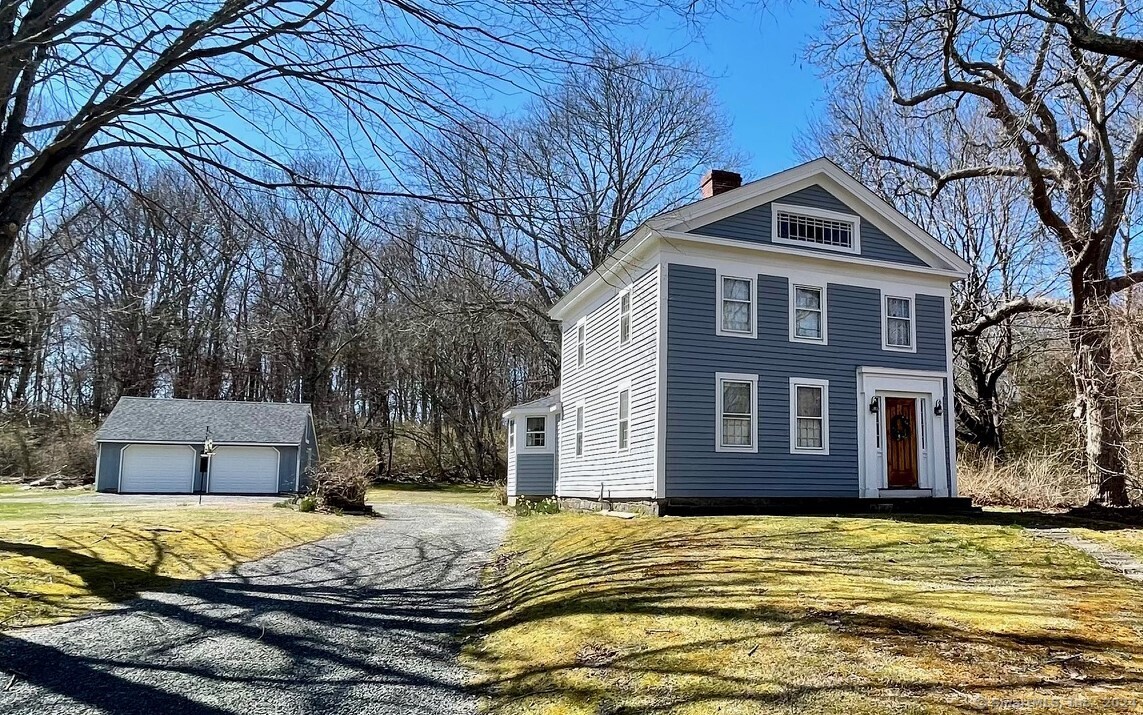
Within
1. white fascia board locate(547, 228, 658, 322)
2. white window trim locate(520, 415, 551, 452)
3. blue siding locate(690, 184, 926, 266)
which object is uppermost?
blue siding locate(690, 184, 926, 266)

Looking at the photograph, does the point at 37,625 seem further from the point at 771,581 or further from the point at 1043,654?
the point at 1043,654

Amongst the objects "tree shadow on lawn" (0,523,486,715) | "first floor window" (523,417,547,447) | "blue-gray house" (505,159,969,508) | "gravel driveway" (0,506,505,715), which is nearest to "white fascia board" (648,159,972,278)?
"blue-gray house" (505,159,969,508)

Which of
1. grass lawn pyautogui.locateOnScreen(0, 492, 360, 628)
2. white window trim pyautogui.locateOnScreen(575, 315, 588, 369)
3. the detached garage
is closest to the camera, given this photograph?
grass lawn pyautogui.locateOnScreen(0, 492, 360, 628)

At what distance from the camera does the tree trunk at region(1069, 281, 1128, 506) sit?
12438mm

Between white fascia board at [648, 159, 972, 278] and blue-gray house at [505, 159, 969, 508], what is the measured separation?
3 centimetres

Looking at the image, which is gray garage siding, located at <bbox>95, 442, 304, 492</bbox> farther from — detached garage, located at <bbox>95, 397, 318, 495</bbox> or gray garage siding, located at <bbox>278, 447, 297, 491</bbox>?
gray garage siding, located at <bbox>278, 447, 297, 491</bbox>

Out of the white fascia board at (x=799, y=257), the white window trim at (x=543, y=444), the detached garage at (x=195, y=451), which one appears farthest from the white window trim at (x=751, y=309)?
the detached garage at (x=195, y=451)

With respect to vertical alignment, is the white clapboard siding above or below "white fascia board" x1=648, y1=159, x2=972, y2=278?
below

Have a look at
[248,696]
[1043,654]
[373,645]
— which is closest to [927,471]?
[1043,654]

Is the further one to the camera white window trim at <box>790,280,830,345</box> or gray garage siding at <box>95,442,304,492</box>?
gray garage siding at <box>95,442,304,492</box>

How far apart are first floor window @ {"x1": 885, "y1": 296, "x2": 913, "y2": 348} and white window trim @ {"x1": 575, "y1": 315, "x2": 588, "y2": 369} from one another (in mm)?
7372

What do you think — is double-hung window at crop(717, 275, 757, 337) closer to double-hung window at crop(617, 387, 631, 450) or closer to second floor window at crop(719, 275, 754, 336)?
second floor window at crop(719, 275, 754, 336)

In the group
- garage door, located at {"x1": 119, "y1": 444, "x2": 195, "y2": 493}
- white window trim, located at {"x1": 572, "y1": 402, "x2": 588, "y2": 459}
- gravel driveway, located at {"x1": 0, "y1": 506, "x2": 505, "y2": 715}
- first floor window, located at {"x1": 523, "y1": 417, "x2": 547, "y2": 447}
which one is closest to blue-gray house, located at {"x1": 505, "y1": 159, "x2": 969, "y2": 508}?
white window trim, located at {"x1": 572, "y1": 402, "x2": 588, "y2": 459}

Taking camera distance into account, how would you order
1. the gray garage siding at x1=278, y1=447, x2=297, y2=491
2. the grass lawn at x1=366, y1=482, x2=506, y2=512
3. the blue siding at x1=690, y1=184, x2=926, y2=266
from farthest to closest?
the gray garage siding at x1=278, y1=447, x2=297, y2=491 → the grass lawn at x1=366, y1=482, x2=506, y2=512 → the blue siding at x1=690, y1=184, x2=926, y2=266
